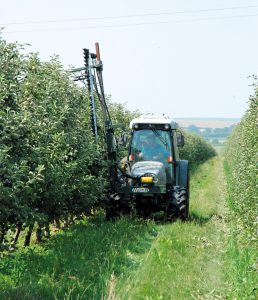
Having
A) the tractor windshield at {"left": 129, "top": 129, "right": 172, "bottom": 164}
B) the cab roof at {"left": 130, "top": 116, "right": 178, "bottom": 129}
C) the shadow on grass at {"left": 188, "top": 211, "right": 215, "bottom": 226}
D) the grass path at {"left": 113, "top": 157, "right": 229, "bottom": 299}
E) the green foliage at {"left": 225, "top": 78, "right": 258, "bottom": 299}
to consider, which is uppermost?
the cab roof at {"left": 130, "top": 116, "right": 178, "bottom": 129}

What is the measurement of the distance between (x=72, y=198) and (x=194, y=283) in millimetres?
4870

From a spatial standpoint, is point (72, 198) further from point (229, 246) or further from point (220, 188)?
point (220, 188)

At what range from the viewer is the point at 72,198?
12.5 metres

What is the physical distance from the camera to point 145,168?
1351cm

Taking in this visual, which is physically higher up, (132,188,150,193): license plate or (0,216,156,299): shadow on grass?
(132,188,150,193): license plate

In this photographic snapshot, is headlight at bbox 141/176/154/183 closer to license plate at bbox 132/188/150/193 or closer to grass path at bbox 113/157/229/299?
license plate at bbox 132/188/150/193

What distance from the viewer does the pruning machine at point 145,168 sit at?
43.6ft

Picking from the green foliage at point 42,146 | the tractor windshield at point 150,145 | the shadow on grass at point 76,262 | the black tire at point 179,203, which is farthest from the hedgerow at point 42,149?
the black tire at point 179,203

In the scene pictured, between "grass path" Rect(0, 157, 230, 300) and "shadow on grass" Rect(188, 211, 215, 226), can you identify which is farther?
"shadow on grass" Rect(188, 211, 215, 226)

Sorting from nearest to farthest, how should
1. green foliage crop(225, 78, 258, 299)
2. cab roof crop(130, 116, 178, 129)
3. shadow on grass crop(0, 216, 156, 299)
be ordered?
green foliage crop(225, 78, 258, 299)
shadow on grass crop(0, 216, 156, 299)
cab roof crop(130, 116, 178, 129)

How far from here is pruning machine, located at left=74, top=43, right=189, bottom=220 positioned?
13297 mm

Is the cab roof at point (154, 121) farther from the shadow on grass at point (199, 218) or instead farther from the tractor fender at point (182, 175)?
the shadow on grass at point (199, 218)

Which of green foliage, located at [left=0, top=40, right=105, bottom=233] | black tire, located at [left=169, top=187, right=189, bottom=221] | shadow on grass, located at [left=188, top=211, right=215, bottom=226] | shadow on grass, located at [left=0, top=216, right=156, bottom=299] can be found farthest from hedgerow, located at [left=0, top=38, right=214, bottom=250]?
shadow on grass, located at [left=188, top=211, right=215, bottom=226]

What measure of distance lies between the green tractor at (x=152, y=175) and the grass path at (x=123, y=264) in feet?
1.82
